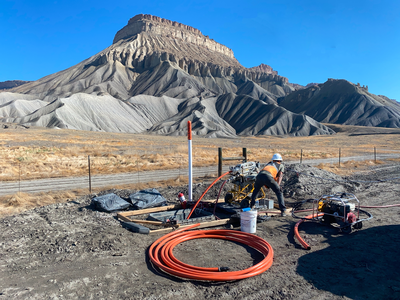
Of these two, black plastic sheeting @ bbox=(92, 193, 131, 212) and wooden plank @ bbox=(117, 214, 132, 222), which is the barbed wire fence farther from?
wooden plank @ bbox=(117, 214, 132, 222)

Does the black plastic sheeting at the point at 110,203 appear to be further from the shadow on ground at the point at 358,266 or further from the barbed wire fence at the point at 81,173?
the shadow on ground at the point at 358,266

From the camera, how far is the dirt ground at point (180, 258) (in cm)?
414

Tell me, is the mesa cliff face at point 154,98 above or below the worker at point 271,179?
above

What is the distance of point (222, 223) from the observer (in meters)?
7.39

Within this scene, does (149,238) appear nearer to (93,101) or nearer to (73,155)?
(73,155)

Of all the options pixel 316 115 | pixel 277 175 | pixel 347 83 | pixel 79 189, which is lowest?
pixel 79 189

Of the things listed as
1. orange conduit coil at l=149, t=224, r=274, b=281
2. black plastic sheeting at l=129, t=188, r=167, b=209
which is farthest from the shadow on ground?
black plastic sheeting at l=129, t=188, r=167, b=209

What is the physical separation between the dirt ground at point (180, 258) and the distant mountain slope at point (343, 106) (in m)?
112

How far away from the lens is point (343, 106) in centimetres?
11656

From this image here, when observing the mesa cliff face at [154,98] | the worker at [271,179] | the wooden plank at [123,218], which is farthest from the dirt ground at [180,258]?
the mesa cliff face at [154,98]

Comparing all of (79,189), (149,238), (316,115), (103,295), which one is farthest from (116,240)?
(316,115)

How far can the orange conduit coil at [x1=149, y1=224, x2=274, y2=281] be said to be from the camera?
4391 millimetres

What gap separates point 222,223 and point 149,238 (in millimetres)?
1961

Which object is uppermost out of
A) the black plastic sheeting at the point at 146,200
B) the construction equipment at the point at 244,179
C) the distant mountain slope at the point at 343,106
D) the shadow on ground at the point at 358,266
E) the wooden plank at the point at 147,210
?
the distant mountain slope at the point at 343,106
